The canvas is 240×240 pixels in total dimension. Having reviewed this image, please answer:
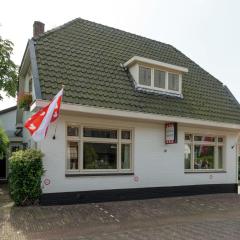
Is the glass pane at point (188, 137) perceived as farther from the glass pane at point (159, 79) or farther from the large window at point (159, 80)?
the glass pane at point (159, 79)

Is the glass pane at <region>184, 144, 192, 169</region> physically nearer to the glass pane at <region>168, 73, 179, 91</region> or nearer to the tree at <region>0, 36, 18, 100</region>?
the glass pane at <region>168, 73, 179, 91</region>

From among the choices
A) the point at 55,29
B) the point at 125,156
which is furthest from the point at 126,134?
the point at 55,29

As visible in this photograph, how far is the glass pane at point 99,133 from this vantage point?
12134mm

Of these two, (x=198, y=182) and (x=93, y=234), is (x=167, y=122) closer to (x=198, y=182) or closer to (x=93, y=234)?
(x=198, y=182)

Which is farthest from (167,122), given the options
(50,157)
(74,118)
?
(50,157)

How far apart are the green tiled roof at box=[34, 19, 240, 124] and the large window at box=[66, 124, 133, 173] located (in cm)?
111

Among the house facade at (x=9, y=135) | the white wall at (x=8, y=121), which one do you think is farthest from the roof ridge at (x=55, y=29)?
the white wall at (x=8, y=121)

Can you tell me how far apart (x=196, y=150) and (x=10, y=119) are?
44.8ft

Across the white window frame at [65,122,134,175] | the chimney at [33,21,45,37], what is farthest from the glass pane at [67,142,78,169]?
the chimney at [33,21,45,37]

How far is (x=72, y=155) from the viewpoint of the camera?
1182cm

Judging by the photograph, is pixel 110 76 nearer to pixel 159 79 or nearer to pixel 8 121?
pixel 159 79

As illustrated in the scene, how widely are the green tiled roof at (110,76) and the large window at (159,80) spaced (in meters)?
0.44

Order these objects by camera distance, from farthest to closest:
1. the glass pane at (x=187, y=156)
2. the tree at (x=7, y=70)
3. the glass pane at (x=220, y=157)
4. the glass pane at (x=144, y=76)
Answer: the tree at (x=7, y=70)
the glass pane at (x=220, y=157)
the glass pane at (x=187, y=156)
the glass pane at (x=144, y=76)

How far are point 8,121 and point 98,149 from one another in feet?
43.0
